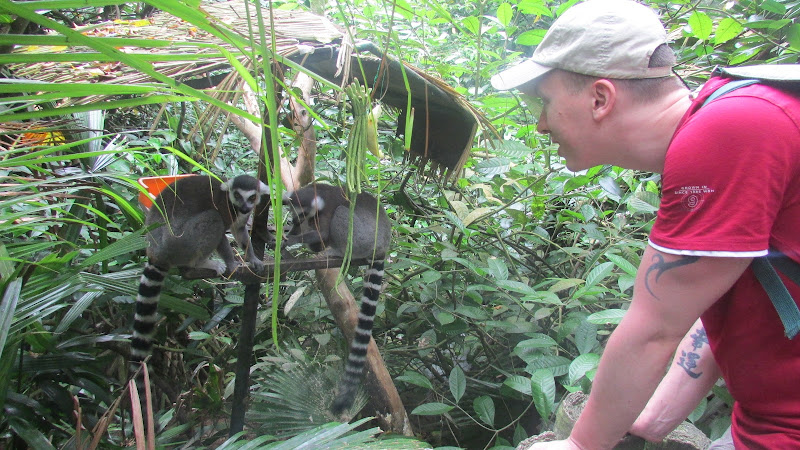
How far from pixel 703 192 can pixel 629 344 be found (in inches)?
13.7

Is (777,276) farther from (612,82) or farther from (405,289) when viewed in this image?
(405,289)

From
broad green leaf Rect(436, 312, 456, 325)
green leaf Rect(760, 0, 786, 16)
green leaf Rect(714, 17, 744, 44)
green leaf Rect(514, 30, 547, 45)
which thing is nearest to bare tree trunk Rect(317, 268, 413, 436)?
broad green leaf Rect(436, 312, 456, 325)

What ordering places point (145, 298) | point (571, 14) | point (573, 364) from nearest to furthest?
point (571, 14)
point (573, 364)
point (145, 298)

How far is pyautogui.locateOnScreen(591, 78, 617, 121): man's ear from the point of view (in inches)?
44.3

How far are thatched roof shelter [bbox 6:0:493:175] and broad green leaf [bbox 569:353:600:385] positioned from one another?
3.81 ft

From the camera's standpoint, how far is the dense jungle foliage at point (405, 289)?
2.42 metres

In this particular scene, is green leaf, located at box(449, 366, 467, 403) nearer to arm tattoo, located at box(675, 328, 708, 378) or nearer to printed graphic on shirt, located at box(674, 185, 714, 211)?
arm tattoo, located at box(675, 328, 708, 378)

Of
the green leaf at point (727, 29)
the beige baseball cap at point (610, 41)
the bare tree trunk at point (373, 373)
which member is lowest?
the bare tree trunk at point (373, 373)

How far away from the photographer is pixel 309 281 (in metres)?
4.25

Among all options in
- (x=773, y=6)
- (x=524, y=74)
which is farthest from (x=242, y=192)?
(x=773, y=6)

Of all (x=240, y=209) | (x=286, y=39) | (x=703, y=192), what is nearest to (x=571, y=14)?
(x=703, y=192)

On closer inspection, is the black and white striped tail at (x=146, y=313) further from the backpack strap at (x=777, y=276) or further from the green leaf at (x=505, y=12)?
the backpack strap at (x=777, y=276)

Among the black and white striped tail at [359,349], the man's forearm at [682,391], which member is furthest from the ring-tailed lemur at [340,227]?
the man's forearm at [682,391]

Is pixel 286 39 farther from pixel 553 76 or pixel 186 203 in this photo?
pixel 186 203
